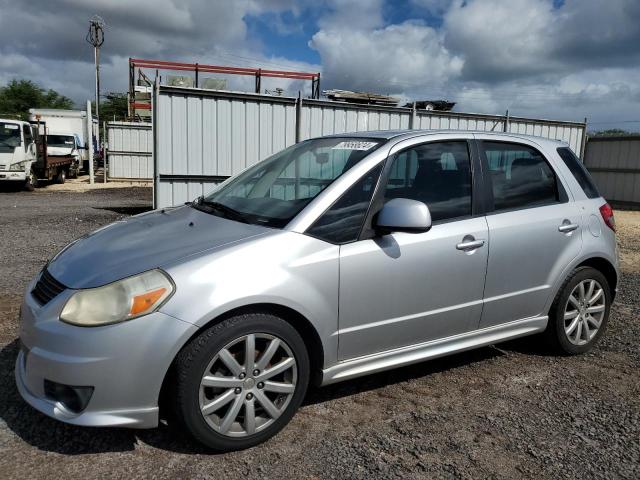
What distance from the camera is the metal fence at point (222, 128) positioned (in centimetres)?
970

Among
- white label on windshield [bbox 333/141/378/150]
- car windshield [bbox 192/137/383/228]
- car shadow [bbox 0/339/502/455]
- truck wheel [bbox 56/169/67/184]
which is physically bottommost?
car shadow [bbox 0/339/502/455]

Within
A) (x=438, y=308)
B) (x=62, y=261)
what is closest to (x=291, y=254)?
(x=438, y=308)

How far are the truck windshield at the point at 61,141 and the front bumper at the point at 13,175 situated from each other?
5914 mm

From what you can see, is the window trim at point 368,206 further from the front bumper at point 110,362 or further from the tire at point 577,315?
the tire at point 577,315

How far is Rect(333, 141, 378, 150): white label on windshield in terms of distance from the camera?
11.1 feet

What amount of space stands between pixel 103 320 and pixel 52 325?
272 mm

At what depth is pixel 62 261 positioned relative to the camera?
2.97 m

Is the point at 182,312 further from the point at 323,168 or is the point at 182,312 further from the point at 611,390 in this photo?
the point at 611,390

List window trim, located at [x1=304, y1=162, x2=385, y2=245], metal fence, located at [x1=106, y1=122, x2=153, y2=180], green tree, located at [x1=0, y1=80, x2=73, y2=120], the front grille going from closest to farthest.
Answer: the front grille < window trim, located at [x1=304, y1=162, x2=385, y2=245] < metal fence, located at [x1=106, y1=122, x2=153, y2=180] < green tree, located at [x1=0, y1=80, x2=73, y2=120]

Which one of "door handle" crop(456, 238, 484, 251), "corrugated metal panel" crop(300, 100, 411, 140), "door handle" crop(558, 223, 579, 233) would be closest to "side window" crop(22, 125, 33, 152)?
"corrugated metal panel" crop(300, 100, 411, 140)

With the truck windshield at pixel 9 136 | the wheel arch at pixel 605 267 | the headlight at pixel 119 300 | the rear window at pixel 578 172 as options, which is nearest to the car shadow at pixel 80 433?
the headlight at pixel 119 300

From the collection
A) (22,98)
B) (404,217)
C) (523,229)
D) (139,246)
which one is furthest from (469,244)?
(22,98)

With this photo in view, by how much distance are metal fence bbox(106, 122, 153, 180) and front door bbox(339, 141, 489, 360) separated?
68.5ft

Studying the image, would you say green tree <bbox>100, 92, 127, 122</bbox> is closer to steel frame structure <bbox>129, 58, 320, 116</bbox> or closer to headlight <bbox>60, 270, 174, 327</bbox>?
steel frame structure <bbox>129, 58, 320, 116</bbox>
